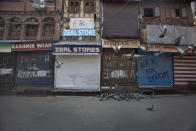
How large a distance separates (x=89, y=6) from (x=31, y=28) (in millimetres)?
5922

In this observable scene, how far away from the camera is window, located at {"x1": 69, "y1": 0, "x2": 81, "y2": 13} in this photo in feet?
34.8

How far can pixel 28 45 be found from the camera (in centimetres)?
943

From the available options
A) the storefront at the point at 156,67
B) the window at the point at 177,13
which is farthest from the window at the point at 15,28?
the window at the point at 177,13

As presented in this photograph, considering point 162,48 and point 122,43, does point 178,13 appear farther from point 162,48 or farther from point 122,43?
point 122,43

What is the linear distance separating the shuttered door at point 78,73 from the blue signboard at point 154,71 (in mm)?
3785

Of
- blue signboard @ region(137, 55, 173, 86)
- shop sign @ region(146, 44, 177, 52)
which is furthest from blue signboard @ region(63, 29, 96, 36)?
shop sign @ region(146, 44, 177, 52)

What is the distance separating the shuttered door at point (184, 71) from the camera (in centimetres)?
988

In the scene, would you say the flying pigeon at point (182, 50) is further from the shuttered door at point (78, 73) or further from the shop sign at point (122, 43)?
the shuttered door at point (78, 73)

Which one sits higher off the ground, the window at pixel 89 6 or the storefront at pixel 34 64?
the window at pixel 89 6

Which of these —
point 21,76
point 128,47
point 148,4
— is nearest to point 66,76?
point 21,76

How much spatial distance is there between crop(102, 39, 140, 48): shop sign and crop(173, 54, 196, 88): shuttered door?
405 centimetres

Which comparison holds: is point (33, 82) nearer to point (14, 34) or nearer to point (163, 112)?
point (14, 34)

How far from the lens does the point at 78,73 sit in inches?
375

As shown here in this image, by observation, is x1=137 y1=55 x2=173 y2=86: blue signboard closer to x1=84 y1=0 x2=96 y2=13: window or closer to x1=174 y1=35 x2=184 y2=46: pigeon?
x1=174 y1=35 x2=184 y2=46: pigeon
